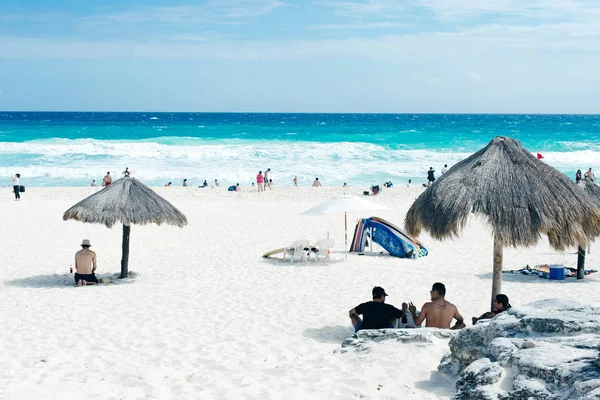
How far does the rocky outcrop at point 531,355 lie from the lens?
4.35 meters

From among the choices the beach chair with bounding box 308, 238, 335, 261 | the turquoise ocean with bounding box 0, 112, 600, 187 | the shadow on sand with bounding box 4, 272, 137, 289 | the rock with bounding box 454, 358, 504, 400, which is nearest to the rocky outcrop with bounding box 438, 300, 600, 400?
the rock with bounding box 454, 358, 504, 400

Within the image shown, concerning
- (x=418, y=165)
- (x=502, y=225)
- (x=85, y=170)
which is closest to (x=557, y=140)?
(x=418, y=165)

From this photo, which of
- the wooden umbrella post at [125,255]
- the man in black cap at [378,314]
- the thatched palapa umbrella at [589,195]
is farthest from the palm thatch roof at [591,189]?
the wooden umbrella post at [125,255]

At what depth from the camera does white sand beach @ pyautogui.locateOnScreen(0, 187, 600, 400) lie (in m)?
6.06

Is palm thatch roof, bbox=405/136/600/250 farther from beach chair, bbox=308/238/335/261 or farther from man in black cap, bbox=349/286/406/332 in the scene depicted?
beach chair, bbox=308/238/335/261

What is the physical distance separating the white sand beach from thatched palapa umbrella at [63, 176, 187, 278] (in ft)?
3.41

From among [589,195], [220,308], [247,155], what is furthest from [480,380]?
[247,155]

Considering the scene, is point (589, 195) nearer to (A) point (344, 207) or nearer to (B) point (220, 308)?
(A) point (344, 207)

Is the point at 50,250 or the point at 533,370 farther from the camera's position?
the point at 50,250

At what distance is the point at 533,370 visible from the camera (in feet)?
15.1

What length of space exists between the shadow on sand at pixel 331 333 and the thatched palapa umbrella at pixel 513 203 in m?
1.57

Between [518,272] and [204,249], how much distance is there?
6.40 m

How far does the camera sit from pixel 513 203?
762 cm

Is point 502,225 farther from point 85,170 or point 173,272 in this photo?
point 85,170
